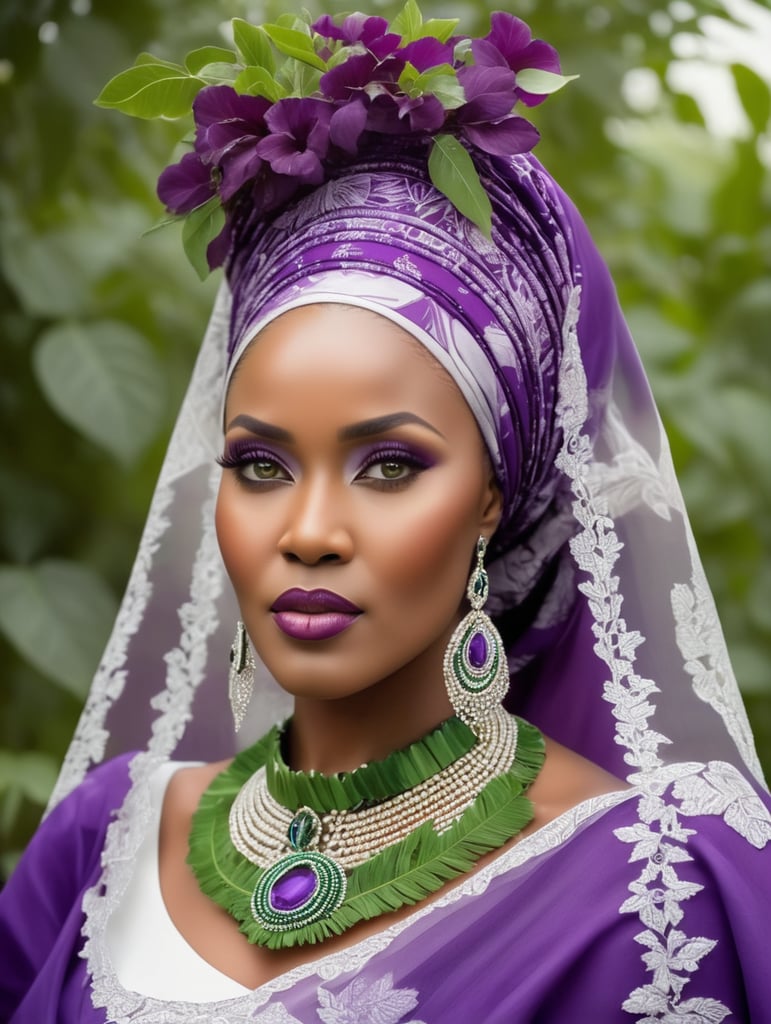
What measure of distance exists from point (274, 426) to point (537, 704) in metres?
0.60

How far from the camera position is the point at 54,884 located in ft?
7.11

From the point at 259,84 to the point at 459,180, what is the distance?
29cm

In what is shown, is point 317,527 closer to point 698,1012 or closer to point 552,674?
point 552,674

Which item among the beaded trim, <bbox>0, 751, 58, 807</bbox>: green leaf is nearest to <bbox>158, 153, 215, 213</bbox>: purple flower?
the beaded trim

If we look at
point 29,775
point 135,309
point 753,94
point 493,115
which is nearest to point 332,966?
point 29,775

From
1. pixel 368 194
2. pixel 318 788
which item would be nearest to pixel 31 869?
pixel 318 788

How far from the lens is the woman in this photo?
163cm

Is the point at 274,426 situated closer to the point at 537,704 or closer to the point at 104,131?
the point at 537,704

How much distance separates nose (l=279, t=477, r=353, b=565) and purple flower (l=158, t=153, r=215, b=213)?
18.4 inches

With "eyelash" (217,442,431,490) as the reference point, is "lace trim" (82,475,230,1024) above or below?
below

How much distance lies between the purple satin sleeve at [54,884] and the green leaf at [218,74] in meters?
1.05

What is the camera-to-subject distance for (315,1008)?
164 cm

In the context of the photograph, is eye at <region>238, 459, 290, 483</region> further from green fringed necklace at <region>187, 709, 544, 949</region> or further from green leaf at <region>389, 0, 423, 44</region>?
green leaf at <region>389, 0, 423, 44</region>

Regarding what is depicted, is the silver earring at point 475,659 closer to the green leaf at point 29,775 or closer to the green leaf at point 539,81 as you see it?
the green leaf at point 539,81
